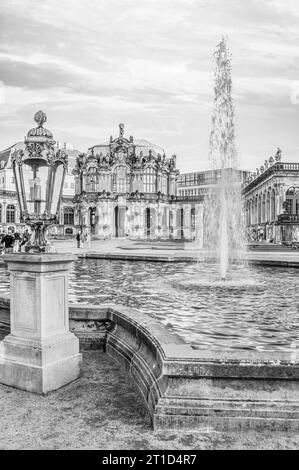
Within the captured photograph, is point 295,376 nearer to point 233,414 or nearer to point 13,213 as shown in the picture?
point 233,414

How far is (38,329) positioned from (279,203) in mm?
52379

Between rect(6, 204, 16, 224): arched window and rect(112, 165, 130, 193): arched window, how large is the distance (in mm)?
18829

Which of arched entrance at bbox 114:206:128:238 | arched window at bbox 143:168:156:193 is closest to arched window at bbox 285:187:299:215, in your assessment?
arched entrance at bbox 114:206:128:238

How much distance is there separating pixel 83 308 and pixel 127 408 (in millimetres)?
2521

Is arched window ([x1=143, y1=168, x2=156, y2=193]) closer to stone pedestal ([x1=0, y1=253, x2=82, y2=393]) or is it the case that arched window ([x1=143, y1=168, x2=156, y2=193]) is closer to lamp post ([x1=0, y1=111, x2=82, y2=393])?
lamp post ([x1=0, y1=111, x2=82, y2=393])

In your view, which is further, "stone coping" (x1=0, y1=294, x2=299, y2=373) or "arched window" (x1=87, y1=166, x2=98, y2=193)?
"arched window" (x1=87, y1=166, x2=98, y2=193)

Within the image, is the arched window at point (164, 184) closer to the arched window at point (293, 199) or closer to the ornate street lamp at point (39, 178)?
the arched window at point (293, 199)

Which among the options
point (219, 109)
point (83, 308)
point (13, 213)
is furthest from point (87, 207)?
point (83, 308)

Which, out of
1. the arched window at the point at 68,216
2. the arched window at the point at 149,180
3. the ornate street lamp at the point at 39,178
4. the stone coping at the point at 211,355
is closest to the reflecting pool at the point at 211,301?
the stone coping at the point at 211,355

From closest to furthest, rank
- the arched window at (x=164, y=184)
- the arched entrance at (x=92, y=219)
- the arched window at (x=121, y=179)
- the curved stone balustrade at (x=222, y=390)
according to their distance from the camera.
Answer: the curved stone balustrade at (x=222, y=390), the arched entrance at (x=92, y=219), the arched window at (x=121, y=179), the arched window at (x=164, y=184)

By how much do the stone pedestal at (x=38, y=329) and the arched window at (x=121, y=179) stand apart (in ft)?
250

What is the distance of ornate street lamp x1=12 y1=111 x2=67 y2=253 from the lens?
6055mm

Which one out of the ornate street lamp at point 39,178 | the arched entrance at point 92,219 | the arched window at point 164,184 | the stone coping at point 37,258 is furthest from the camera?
the arched window at point 164,184

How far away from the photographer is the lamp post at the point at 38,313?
17.8ft
